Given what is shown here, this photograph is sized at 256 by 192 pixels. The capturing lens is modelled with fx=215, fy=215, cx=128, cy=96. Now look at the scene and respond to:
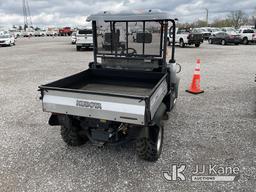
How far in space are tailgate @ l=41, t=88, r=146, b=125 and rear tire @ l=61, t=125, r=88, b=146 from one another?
598 millimetres

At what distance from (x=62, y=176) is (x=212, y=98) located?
4.76 metres

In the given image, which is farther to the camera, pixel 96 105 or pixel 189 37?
pixel 189 37

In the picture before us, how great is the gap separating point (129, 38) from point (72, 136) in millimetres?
2208

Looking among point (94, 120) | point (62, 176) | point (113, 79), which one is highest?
point (113, 79)

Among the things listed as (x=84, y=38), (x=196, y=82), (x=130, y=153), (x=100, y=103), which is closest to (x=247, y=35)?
(x=84, y=38)

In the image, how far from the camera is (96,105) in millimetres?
2902

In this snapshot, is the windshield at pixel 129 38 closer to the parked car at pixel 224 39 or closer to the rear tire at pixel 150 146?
the rear tire at pixel 150 146

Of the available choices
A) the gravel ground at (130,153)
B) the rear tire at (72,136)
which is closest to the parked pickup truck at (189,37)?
the gravel ground at (130,153)

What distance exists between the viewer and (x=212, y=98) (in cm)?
626

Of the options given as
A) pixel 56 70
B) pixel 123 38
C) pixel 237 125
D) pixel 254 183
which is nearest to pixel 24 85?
pixel 56 70

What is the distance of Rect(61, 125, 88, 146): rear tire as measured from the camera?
11.9ft

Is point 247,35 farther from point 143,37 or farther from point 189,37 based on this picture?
point 143,37

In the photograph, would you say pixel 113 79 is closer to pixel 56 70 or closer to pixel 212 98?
pixel 212 98

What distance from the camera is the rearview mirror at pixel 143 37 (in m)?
4.26
